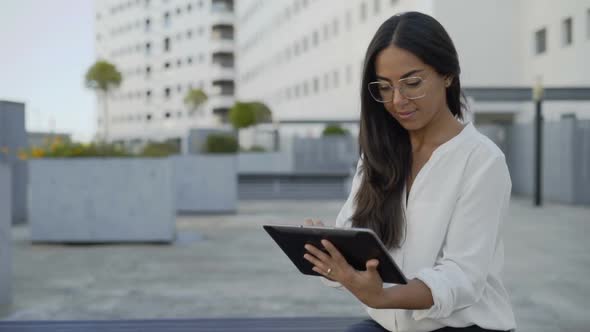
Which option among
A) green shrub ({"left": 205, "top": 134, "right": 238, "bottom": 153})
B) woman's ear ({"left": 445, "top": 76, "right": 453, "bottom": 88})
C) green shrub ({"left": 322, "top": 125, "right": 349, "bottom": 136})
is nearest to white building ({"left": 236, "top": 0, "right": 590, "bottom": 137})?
green shrub ({"left": 322, "top": 125, "right": 349, "bottom": 136})

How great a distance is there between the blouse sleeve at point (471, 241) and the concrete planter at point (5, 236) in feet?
16.1

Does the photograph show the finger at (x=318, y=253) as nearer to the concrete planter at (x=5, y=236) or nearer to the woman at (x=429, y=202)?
the woman at (x=429, y=202)

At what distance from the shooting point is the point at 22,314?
19.9 ft

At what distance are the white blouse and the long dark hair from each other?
68 millimetres

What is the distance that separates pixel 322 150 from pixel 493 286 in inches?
1227

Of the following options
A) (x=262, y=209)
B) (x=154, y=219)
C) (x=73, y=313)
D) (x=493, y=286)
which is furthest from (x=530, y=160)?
(x=493, y=286)

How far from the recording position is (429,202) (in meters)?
2.29

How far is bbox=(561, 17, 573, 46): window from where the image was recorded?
27.2 m

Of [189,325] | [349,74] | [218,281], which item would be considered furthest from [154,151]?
[349,74]

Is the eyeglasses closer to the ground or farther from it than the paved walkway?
farther from it

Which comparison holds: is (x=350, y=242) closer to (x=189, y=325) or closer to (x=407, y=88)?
(x=407, y=88)

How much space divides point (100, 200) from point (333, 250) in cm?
880

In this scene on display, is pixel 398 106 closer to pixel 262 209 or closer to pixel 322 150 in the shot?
pixel 262 209

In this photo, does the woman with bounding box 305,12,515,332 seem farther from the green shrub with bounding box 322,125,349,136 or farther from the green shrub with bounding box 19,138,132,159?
the green shrub with bounding box 322,125,349,136
